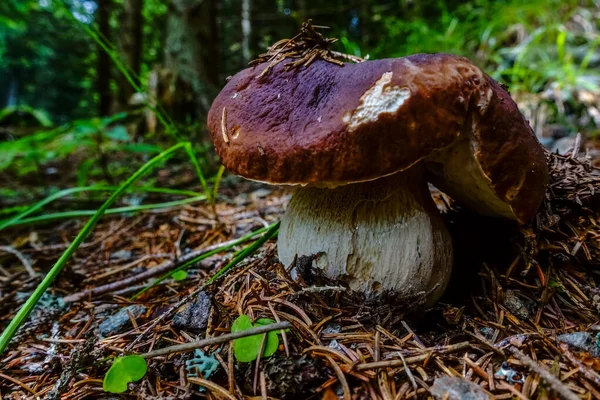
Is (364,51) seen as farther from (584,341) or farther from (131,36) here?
(131,36)

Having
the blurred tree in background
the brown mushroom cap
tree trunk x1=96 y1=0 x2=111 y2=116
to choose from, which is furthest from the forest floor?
tree trunk x1=96 y1=0 x2=111 y2=116

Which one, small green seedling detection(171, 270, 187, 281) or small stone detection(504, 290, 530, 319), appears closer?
small stone detection(504, 290, 530, 319)

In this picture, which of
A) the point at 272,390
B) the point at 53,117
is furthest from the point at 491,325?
the point at 53,117

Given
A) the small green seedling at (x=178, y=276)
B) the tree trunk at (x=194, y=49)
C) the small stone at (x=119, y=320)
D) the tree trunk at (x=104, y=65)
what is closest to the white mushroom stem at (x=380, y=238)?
the small green seedling at (x=178, y=276)

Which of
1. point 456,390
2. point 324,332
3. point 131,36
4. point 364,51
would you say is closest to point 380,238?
point 324,332

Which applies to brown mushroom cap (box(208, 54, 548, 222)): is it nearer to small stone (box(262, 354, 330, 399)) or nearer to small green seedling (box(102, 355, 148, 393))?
small stone (box(262, 354, 330, 399))

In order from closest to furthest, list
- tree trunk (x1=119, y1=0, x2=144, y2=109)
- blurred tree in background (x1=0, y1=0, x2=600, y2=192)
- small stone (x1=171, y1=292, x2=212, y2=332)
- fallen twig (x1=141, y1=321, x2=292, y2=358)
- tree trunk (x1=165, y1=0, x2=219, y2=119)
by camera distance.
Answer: fallen twig (x1=141, y1=321, x2=292, y2=358) → small stone (x1=171, y1=292, x2=212, y2=332) → blurred tree in background (x1=0, y1=0, x2=600, y2=192) → tree trunk (x1=165, y1=0, x2=219, y2=119) → tree trunk (x1=119, y1=0, x2=144, y2=109)

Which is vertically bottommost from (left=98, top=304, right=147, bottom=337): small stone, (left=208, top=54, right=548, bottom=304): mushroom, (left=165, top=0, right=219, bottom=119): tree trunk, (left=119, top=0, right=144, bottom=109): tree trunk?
(left=98, top=304, right=147, bottom=337): small stone
